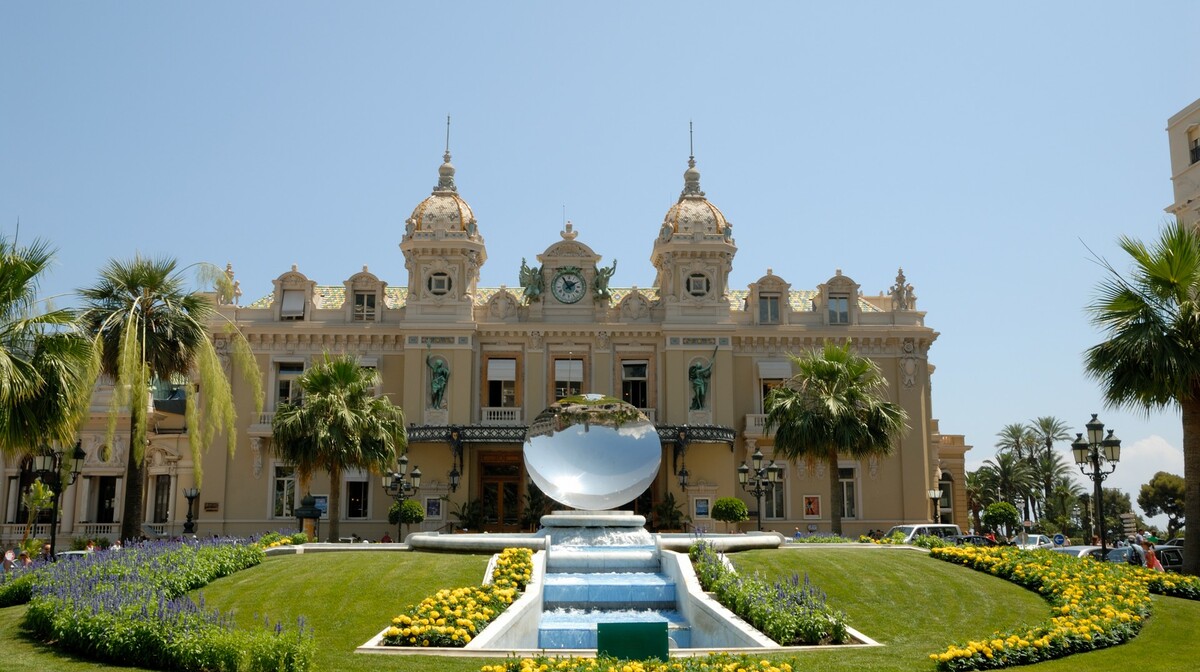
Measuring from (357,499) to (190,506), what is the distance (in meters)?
7.06

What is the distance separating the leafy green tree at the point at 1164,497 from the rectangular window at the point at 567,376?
60042 millimetres

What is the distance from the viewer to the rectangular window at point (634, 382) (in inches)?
1877

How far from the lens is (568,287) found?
48.1 metres

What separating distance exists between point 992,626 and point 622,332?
1181 inches

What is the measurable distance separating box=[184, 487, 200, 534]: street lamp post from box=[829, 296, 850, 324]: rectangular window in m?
29.5

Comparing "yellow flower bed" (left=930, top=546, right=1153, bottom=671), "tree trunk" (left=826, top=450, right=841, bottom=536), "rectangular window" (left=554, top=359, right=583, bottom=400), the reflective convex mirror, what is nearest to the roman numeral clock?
"rectangular window" (left=554, top=359, right=583, bottom=400)

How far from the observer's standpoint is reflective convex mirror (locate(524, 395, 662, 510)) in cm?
2717

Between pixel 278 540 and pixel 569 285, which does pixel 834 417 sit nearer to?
pixel 569 285

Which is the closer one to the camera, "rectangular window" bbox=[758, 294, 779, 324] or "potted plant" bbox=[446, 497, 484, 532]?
"potted plant" bbox=[446, 497, 484, 532]

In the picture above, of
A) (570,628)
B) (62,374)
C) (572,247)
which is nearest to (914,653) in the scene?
(570,628)

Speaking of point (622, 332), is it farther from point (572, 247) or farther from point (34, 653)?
point (34, 653)

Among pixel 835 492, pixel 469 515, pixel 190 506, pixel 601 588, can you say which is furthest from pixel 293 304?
pixel 601 588

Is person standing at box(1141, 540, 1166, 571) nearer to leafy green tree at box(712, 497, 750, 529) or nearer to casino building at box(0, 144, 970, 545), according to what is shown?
leafy green tree at box(712, 497, 750, 529)

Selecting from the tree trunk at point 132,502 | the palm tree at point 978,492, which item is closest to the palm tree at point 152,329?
the tree trunk at point 132,502
